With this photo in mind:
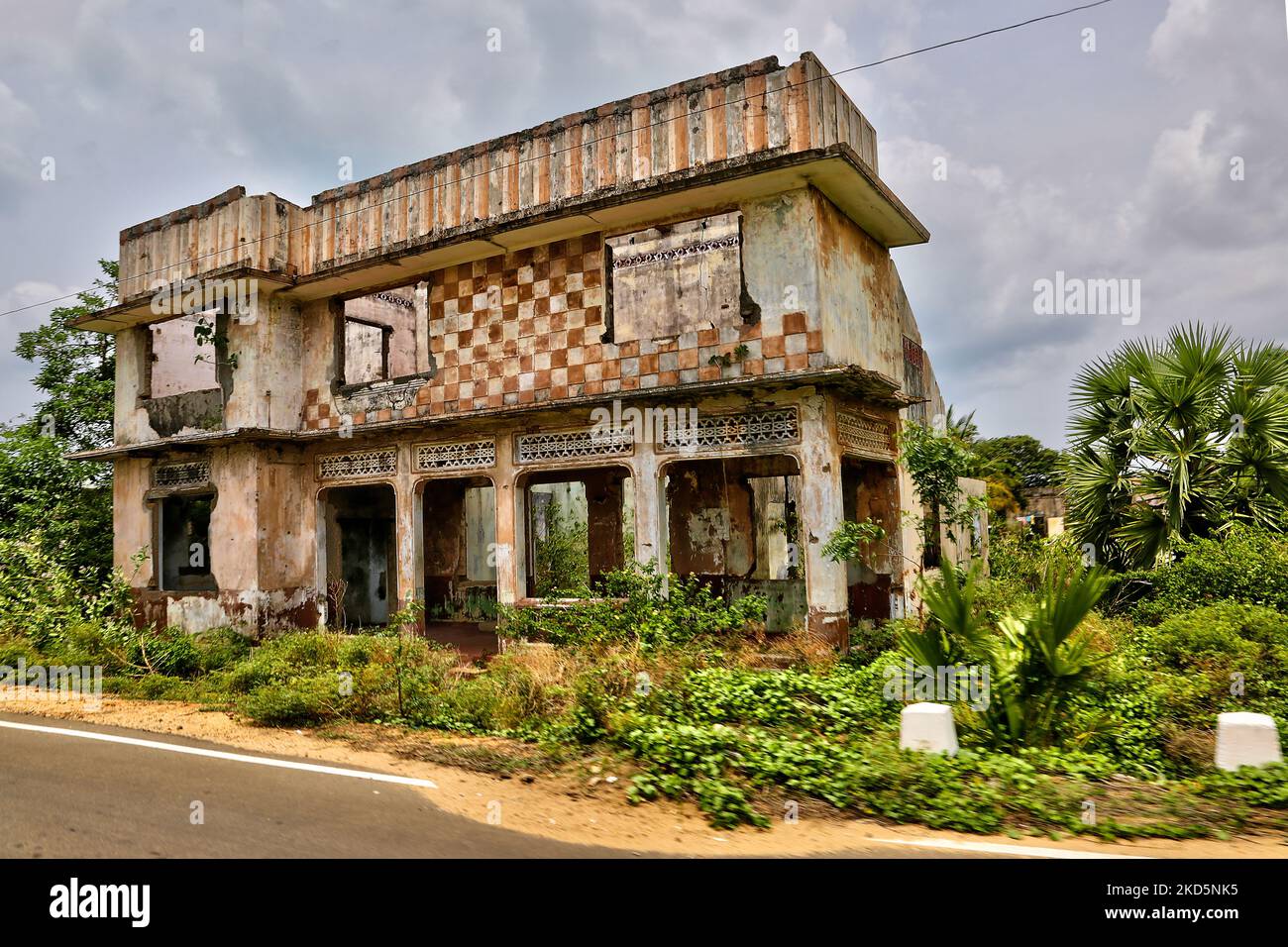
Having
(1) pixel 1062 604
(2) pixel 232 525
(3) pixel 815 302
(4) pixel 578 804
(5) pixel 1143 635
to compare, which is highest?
(3) pixel 815 302

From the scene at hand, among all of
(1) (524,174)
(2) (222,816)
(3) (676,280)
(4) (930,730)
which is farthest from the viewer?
(3) (676,280)

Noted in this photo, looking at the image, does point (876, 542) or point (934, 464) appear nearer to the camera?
point (934, 464)

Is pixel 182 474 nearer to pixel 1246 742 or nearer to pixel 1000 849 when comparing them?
pixel 1000 849

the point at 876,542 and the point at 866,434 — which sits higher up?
the point at 866,434

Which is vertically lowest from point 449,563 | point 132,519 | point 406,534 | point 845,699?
point 845,699

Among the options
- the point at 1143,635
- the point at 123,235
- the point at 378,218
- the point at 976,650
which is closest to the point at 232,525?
the point at 378,218

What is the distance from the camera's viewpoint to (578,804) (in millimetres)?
5910

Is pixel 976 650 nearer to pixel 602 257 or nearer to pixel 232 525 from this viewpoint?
pixel 602 257

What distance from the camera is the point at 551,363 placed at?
1136cm

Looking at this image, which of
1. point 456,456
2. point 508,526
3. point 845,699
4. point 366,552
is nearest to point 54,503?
point 366,552

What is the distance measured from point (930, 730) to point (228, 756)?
6.22m
